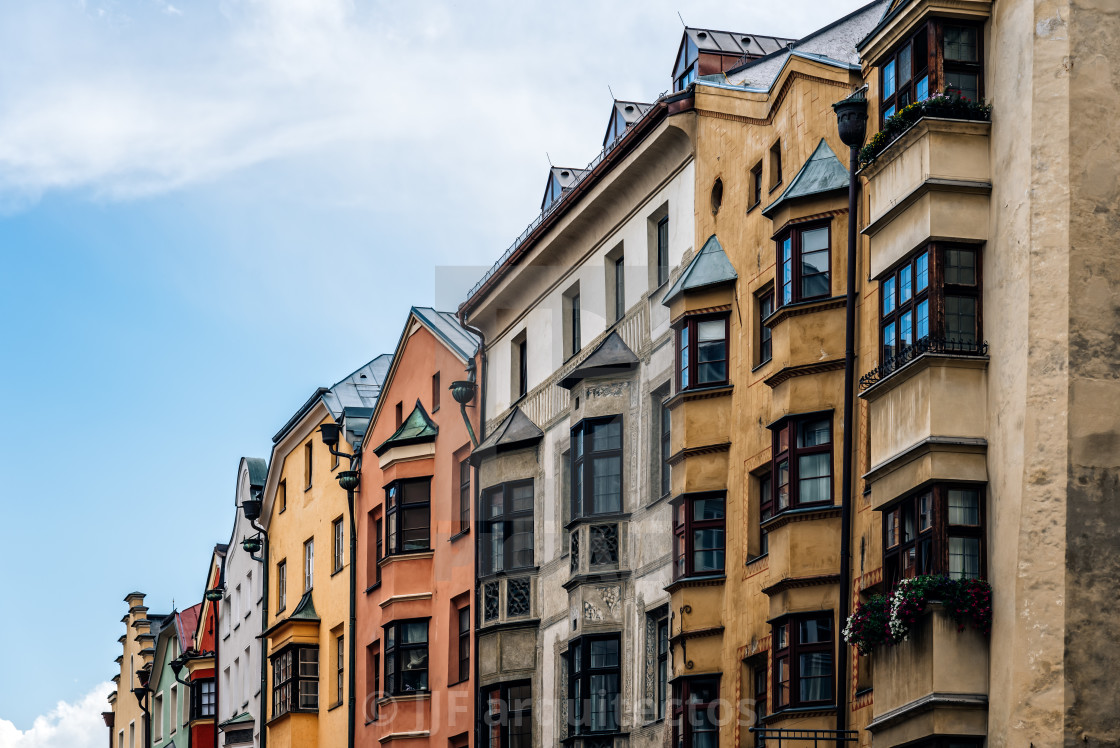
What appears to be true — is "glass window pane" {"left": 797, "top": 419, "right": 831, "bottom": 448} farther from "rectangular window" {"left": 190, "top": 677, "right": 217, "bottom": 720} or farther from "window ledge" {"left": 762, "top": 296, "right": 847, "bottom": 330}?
"rectangular window" {"left": 190, "top": 677, "right": 217, "bottom": 720}

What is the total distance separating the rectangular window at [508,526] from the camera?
42.8 metres

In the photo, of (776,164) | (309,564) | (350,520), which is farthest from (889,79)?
(309,564)

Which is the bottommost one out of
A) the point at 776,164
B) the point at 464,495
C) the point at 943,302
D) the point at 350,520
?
the point at 350,520

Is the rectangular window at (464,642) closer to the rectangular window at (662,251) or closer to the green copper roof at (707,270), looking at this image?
the rectangular window at (662,251)

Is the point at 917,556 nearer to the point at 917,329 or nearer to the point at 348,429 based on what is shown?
the point at 917,329

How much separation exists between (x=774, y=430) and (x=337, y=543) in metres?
26.8

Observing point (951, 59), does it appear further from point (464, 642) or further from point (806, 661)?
point (464, 642)

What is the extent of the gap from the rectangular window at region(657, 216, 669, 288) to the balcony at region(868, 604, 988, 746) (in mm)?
12910

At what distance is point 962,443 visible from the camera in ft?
84.4

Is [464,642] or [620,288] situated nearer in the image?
[620,288]

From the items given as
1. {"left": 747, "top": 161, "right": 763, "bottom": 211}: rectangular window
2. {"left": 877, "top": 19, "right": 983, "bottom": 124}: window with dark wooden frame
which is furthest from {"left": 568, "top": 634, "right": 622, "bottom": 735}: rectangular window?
{"left": 877, "top": 19, "right": 983, "bottom": 124}: window with dark wooden frame

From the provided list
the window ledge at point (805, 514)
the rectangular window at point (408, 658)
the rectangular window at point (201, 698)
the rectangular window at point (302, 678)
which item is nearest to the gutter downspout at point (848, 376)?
the window ledge at point (805, 514)

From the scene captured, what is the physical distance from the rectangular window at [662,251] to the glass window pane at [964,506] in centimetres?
1218

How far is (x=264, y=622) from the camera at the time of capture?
203ft
